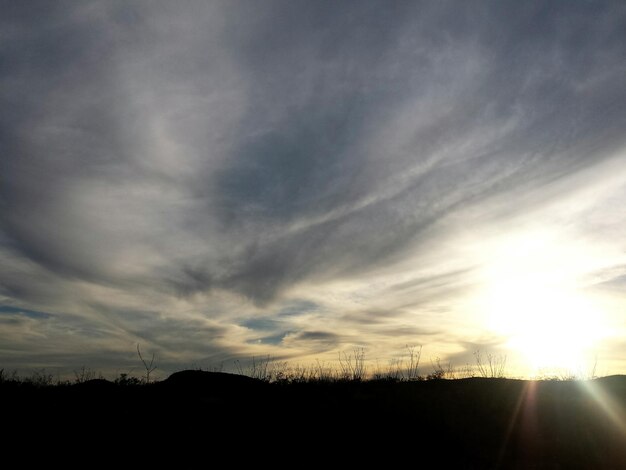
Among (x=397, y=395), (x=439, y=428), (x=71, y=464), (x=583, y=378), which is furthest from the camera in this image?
(x=583, y=378)

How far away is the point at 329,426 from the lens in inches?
384

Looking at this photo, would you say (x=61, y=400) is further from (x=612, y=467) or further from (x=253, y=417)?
(x=612, y=467)

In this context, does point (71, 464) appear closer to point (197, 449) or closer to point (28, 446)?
point (28, 446)

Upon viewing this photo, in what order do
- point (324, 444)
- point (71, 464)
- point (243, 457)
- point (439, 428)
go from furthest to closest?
point (439, 428) → point (324, 444) → point (243, 457) → point (71, 464)

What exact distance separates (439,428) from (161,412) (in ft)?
20.5

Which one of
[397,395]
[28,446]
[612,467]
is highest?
[397,395]

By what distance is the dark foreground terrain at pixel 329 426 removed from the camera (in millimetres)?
8484

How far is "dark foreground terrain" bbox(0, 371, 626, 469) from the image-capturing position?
8.48 m

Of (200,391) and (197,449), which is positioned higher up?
(200,391)

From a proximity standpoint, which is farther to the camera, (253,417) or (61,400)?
(61,400)

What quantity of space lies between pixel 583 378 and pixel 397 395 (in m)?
8.98

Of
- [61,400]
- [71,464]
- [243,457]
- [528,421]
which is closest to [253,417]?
[243,457]

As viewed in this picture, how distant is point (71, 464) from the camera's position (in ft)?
25.3

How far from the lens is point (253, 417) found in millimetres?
10000
